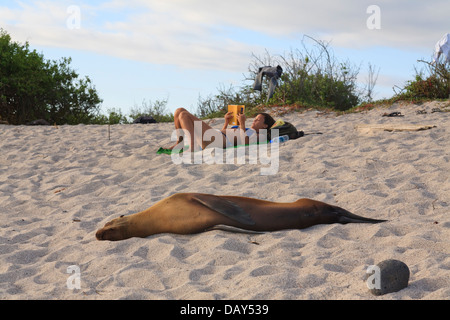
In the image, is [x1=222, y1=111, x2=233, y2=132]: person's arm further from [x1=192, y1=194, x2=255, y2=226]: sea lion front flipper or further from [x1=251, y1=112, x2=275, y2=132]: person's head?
[x1=192, y1=194, x2=255, y2=226]: sea lion front flipper

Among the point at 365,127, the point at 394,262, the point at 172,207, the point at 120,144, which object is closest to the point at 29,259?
the point at 172,207

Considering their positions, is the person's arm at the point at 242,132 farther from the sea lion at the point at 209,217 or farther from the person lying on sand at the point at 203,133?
the sea lion at the point at 209,217

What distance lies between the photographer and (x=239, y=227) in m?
4.14

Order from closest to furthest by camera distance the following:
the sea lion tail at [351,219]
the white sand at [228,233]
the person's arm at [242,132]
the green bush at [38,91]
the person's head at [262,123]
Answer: the white sand at [228,233] < the sea lion tail at [351,219] < the person's arm at [242,132] < the person's head at [262,123] < the green bush at [38,91]

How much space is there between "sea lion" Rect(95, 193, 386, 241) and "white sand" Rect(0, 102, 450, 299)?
9 cm

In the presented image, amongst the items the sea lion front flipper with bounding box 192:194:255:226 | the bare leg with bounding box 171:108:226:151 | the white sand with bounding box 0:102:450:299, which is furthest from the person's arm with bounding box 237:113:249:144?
the sea lion front flipper with bounding box 192:194:255:226

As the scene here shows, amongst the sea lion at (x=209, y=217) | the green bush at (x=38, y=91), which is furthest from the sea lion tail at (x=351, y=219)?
the green bush at (x=38, y=91)

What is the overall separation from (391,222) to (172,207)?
1.95 metres

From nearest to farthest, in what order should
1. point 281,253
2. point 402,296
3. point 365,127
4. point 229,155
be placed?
point 402,296 < point 281,253 < point 229,155 < point 365,127

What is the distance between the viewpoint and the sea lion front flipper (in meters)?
4.04

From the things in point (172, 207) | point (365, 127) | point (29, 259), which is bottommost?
point (29, 259)

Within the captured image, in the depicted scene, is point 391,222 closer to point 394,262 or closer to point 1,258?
point 394,262

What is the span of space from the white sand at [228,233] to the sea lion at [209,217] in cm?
9

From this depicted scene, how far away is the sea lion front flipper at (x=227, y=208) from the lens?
4.04 m
